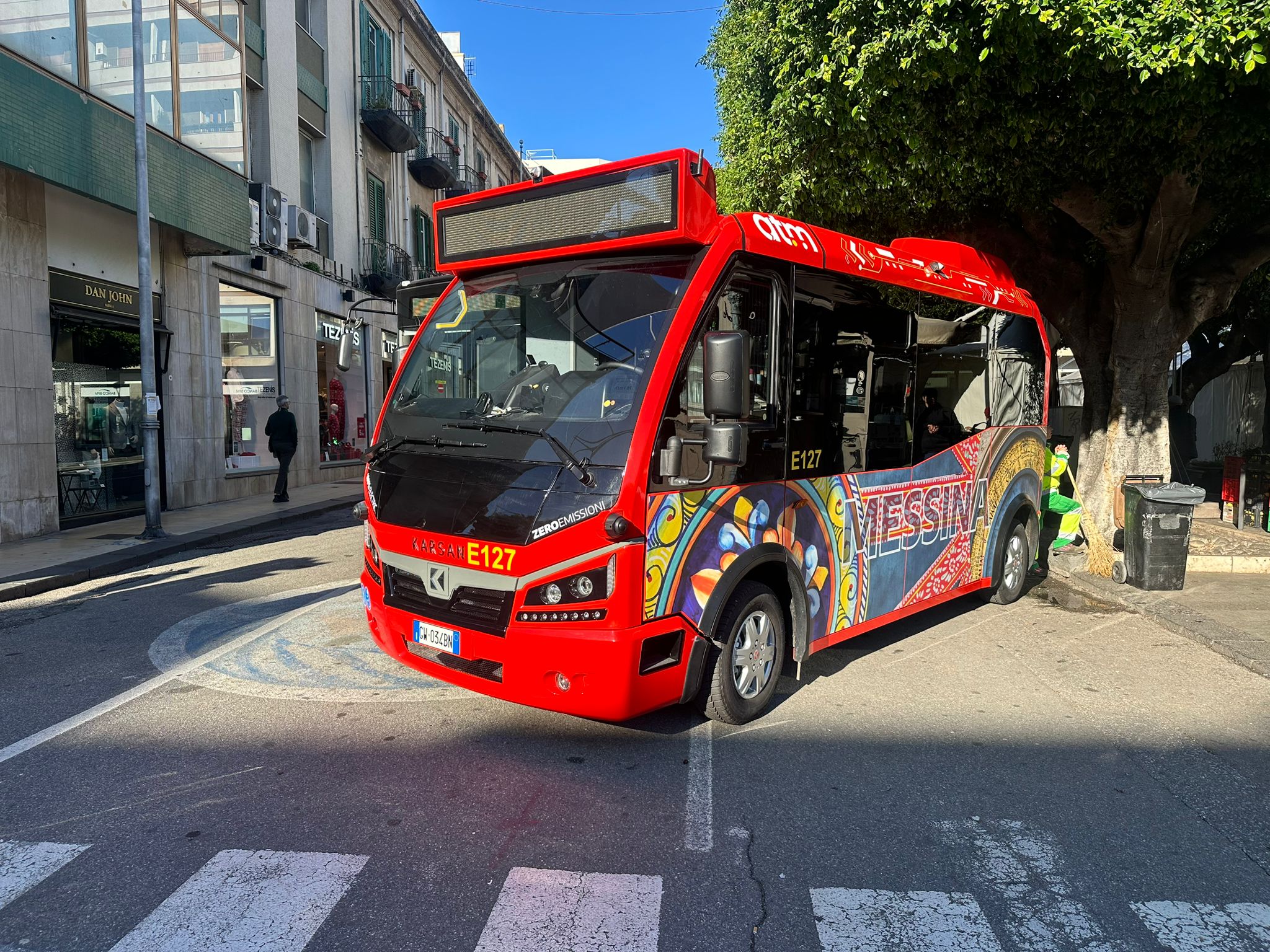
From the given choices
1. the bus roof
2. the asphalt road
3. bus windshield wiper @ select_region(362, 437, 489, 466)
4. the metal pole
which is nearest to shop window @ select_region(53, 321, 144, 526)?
the metal pole

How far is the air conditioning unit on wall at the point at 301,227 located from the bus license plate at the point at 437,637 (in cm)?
1620

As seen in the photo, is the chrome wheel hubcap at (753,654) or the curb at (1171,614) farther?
the curb at (1171,614)

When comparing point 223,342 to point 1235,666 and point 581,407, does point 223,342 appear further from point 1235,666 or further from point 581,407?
point 1235,666

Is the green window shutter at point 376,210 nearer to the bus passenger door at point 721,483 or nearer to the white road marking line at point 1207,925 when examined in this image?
the bus passenger door at point 721,483

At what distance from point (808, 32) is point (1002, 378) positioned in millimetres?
4206

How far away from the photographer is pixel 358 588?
26.7 ft

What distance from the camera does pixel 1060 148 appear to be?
9.49m

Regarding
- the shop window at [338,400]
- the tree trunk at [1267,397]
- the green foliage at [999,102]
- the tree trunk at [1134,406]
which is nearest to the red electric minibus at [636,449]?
the green foliage at [999,102]

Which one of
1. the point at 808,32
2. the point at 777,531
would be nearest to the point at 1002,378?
the point at 777,531

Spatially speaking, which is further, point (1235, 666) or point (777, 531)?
point (1235, 666)

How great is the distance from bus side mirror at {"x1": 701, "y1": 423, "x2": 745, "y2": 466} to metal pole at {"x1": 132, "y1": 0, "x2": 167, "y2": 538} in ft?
33.1

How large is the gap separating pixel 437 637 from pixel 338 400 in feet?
63.9

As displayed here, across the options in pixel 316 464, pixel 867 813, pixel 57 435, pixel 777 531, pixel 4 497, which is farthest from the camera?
pixel 316 464

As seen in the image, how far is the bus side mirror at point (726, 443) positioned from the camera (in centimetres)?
407
